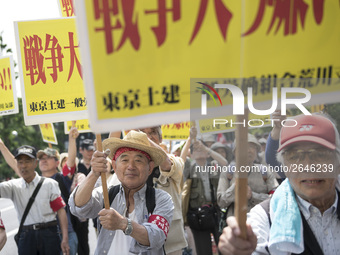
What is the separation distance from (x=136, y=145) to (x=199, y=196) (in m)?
2.49

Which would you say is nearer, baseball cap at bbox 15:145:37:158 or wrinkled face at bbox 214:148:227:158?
wrinkled face at bbox 214:148:227:158

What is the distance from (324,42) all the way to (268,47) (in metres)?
0.29

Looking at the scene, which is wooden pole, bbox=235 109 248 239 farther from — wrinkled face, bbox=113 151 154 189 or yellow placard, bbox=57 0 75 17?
yellow placard, bbox=57 0 75 17

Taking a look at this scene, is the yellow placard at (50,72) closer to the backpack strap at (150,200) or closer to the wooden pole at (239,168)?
the backpack strap at (150,200)

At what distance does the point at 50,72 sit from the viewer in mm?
4023

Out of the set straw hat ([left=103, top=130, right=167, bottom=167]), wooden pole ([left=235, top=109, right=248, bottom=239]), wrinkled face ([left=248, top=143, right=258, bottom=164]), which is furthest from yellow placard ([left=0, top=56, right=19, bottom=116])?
wooden pole ([left=235, top=109, right=248, bottom=239])

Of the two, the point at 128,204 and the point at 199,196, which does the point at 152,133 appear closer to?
the point at 128,204

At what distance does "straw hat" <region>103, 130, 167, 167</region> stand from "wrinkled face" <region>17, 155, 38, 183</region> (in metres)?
2.21

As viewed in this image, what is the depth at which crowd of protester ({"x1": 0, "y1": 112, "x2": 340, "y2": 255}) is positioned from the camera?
7.10 ft

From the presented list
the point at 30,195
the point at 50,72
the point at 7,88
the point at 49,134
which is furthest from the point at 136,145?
the point at 49,134

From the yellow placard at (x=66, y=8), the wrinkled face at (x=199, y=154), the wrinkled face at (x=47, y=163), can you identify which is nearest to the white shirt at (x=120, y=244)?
the wrinkled face at (x=199, y=154)

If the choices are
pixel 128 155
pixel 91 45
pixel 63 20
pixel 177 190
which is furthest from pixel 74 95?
pixel 91 45

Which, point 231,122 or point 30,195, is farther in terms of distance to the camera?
point 30,195

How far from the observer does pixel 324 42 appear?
2080 millimetres
